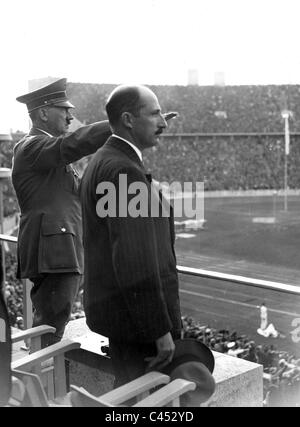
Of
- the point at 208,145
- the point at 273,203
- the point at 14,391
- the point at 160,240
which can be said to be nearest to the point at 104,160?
the point at 160,240

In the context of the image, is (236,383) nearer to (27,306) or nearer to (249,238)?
(27,306)

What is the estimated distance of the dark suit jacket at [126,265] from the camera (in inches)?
44.3

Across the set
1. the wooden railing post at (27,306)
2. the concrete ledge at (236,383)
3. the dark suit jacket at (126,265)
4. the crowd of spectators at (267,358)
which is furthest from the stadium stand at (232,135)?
the dark suit jacket at (126,265)

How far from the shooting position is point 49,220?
1.68 meters

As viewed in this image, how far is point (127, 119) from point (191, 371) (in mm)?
523

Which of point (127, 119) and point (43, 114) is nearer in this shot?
point (127, 119)

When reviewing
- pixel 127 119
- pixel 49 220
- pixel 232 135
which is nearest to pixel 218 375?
pixel 49 220

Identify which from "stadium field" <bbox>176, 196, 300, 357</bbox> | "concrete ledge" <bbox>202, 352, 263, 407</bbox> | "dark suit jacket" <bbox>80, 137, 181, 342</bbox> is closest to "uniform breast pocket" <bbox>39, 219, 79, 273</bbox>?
"dark suit jacket" <bbox>80, 137, 181, 342</bbox>

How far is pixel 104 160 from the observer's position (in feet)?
3.89

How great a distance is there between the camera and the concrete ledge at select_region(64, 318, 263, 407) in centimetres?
167
